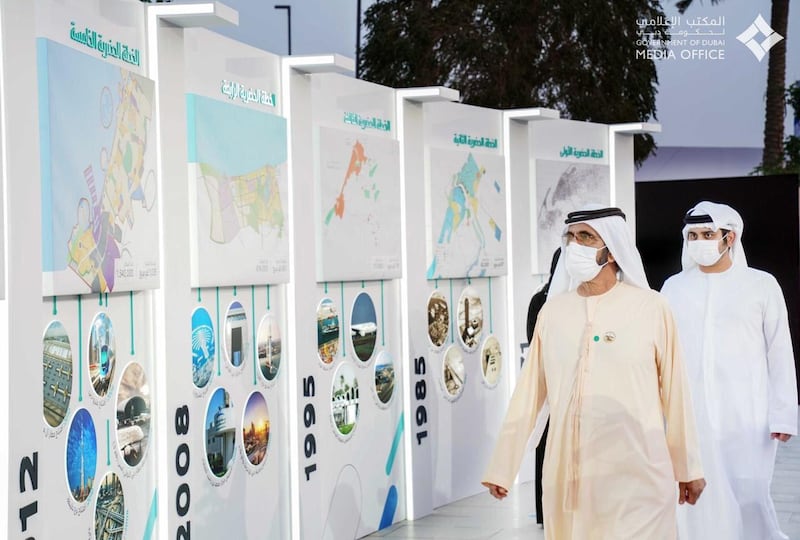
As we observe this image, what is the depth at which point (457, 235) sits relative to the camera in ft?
31.0

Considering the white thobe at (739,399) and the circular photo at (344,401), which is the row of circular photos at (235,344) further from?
the white thobe at (739,399)

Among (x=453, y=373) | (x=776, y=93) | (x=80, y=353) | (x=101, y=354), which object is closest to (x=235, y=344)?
(x=101, y=354)

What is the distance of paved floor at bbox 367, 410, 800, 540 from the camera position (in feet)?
27.5

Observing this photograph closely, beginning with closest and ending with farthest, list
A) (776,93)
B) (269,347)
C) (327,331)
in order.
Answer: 1. (269,347)
2. (327,331)
3. (776,93)

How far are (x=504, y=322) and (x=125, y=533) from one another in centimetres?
510

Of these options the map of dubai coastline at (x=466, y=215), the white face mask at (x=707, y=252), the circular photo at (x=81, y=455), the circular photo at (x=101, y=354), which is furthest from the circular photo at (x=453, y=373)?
the circular photo at (x=81, y=455)

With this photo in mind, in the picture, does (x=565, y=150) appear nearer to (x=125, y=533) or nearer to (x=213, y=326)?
(x=213, y=326)

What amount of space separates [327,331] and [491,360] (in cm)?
262

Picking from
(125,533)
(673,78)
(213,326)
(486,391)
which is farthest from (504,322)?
(673,78)

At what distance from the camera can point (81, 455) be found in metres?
5.39

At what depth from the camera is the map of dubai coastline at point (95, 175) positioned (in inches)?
197

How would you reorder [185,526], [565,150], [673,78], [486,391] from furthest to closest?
[673,78] → [565,150] → [486,391] → [185,526]

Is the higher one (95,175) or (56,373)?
(95,175)

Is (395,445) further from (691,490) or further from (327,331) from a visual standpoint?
(691,490)
